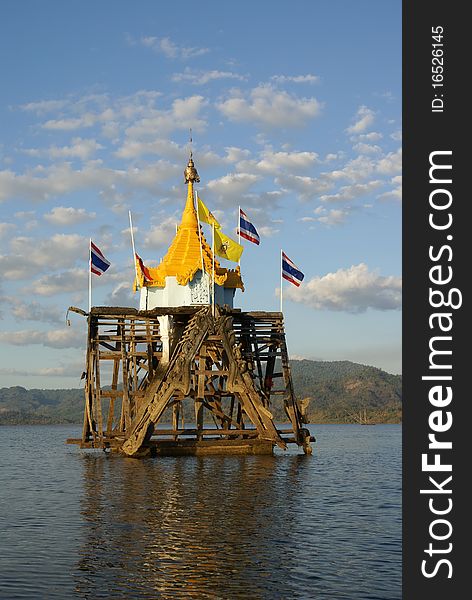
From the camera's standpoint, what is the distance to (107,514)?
29109 millimetres

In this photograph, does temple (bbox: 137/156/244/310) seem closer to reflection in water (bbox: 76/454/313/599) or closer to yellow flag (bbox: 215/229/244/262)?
yellow flag (bbox: 215/229/244/262)

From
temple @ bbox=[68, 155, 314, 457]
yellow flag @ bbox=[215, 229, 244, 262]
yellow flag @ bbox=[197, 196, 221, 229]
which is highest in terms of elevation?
yellow flag @ bbox=[197, 196, 221, 229]

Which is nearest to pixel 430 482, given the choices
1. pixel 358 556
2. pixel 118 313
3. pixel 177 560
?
pixel 358 556

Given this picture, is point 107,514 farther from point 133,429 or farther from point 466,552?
point 133,429

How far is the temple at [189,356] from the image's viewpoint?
48.1 meters

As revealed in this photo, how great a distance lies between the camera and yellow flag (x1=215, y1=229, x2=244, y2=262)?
48625mm

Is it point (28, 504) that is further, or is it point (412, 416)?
point (28, 504)

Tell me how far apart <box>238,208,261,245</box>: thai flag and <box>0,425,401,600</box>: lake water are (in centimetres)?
1371

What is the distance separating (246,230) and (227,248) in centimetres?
165

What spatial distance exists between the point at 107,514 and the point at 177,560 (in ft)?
26.6

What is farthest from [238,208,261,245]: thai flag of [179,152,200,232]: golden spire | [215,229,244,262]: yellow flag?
[179,152,200,232]: golden spire

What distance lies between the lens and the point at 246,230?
50156mm

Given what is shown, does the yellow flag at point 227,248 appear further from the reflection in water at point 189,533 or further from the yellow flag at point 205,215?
the reflection in water at point 189,533

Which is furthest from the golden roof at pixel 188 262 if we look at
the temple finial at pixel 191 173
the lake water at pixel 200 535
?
the lake water at pixel 200 535
